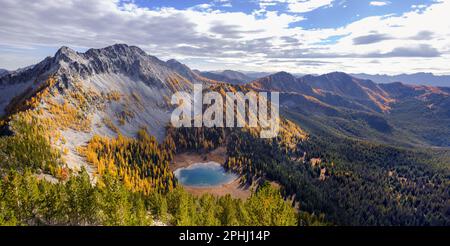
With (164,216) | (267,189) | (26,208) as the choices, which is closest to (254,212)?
(267,189)

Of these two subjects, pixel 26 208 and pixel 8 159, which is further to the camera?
pixel 8 159

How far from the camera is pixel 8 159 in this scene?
152 meters
